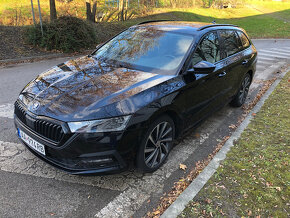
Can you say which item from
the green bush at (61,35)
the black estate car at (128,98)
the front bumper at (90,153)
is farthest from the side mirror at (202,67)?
the green bush at (61,35)

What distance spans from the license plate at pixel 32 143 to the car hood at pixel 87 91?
34cm

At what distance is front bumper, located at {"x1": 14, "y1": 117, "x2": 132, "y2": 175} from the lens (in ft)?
8.00

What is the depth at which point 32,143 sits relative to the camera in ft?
9.09

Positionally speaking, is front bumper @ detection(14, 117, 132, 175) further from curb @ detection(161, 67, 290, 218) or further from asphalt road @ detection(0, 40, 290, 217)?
curb @ detection(161, 67, 290, 218)

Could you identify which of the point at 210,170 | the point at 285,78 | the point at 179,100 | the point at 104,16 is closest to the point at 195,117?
the point at 179,100

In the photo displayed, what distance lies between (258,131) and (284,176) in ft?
4.18

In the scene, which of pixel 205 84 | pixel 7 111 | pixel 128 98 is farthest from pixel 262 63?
pixel 7 111

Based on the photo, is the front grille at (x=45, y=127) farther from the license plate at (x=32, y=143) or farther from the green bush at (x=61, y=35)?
the green bush at (x=61, y=35)

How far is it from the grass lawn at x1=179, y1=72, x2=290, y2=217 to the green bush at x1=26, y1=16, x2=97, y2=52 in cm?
852

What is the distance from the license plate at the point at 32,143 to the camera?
8.75ft

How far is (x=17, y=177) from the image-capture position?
296cm

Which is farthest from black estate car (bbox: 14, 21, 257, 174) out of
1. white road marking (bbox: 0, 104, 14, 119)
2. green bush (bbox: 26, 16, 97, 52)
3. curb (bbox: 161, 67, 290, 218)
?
green bush (bbox: 26, 16, 97, 52)

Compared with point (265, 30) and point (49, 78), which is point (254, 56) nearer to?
point (49, 78)

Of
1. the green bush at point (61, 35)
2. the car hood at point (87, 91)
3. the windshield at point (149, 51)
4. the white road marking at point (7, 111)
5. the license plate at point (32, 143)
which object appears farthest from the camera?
the green bush at point (61, 35)
